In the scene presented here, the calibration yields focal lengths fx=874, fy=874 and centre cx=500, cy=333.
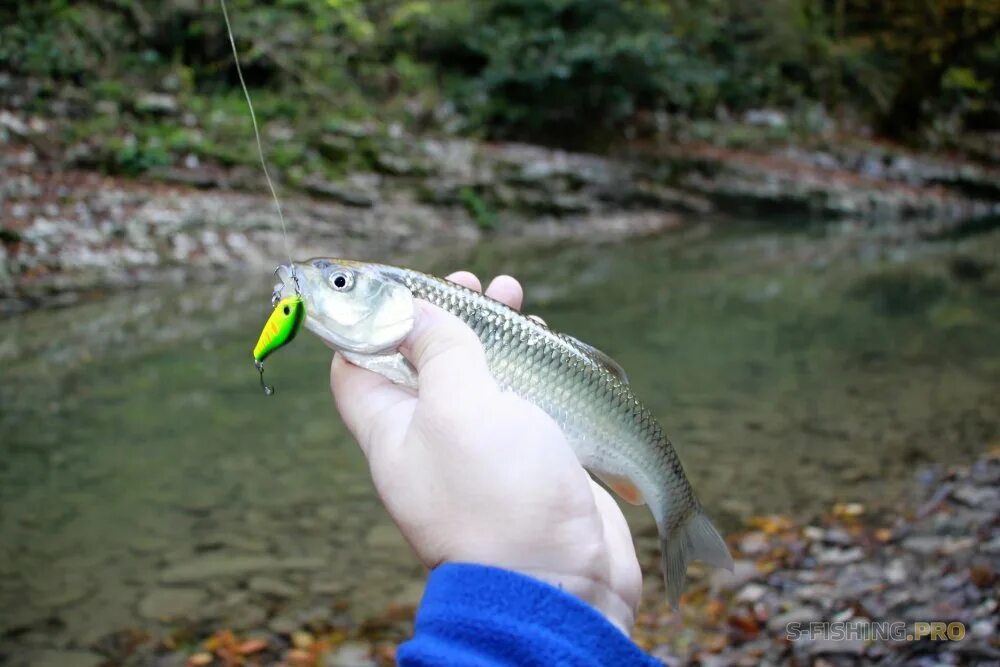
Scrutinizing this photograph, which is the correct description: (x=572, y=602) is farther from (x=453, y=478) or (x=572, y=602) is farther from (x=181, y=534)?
(x=181, y=534)

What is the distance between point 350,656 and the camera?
3.91m

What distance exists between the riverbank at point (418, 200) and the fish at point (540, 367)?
956cm

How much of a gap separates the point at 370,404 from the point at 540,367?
41 cm

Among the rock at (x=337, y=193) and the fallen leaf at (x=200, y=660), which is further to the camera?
the rock at (x=337, y=193)

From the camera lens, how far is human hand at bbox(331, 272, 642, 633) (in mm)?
1617

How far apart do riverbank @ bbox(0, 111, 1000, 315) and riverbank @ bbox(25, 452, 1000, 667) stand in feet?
24.7

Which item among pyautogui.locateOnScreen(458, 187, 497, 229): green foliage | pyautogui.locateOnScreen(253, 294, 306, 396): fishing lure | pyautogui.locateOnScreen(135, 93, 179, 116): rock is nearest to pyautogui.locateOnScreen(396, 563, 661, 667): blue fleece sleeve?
pyautogui.locateOnScreen(253, 294, 306, 396): fishing lure

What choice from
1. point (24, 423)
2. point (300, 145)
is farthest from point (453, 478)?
point (300, 145)

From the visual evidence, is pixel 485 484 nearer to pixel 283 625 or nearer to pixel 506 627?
pixel 506 627

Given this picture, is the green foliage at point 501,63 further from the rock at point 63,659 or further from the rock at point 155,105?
the rock at point 63,659

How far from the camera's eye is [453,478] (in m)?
1.68

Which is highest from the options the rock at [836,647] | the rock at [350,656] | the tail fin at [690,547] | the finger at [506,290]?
the finger at [506,290]

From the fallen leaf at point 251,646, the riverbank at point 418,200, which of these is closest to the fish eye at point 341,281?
the fallen leaf at point 251,646

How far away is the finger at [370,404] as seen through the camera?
1908 millimetres
